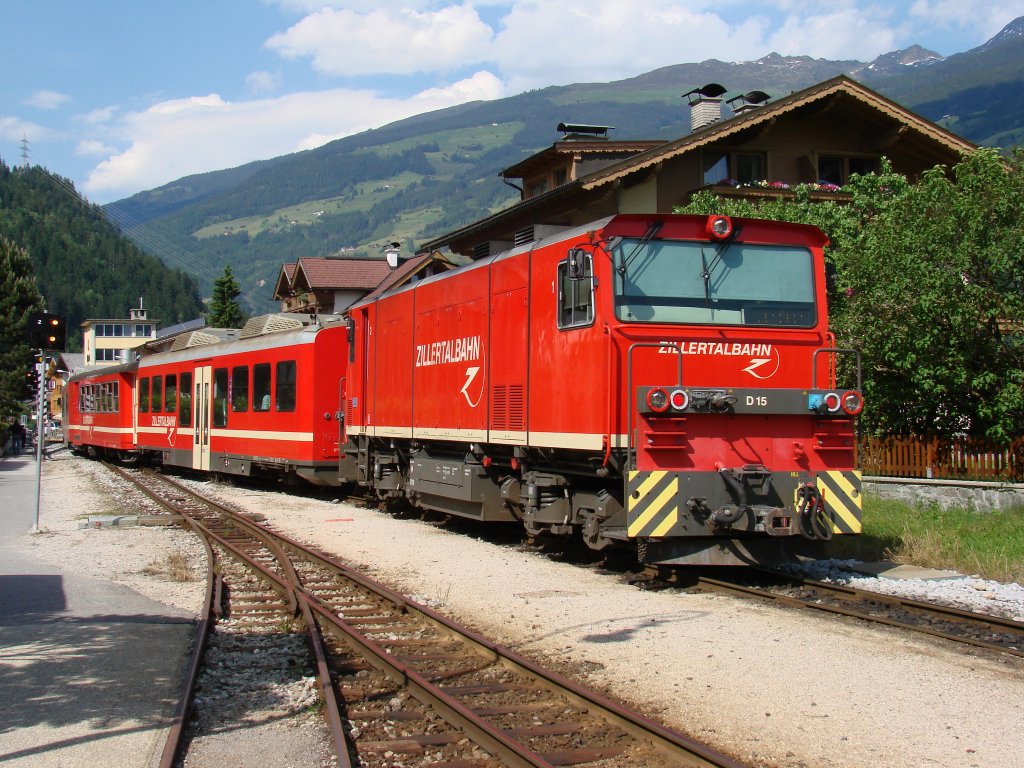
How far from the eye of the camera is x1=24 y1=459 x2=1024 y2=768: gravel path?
5398 millimetres

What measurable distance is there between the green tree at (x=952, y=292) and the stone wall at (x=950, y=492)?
945mm

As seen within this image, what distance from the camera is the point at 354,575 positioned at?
10.3m

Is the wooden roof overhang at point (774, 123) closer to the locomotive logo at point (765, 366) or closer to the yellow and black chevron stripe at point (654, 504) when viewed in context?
the locomotive logo at point (765, 366)

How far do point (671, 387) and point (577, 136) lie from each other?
26145 millimetres

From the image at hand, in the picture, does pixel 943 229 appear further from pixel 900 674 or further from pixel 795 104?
pixel 795 104

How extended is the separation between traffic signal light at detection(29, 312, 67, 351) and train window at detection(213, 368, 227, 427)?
5917mm

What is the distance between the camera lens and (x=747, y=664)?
6.93 meters

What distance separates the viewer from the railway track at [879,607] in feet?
25.2

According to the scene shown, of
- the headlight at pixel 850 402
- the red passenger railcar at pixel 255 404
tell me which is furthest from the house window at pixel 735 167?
the headlight at pixel 850 402

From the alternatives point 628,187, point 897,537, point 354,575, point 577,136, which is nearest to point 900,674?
point 354,575

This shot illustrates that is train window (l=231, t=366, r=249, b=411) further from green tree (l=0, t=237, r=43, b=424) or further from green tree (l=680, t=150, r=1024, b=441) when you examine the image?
green tree (l=0, t=237, r=43, b=424)

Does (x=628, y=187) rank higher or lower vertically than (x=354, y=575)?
higher

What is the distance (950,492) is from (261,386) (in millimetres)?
12571

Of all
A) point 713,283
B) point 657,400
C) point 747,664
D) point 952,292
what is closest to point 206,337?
point 952,292
